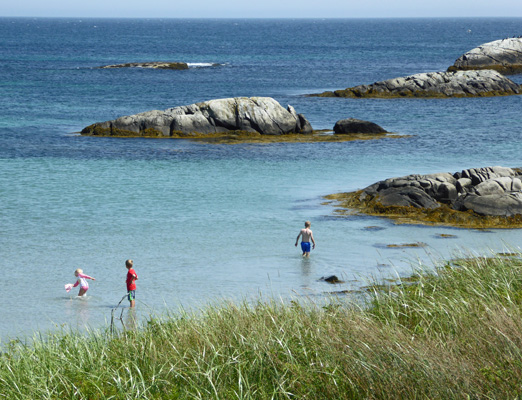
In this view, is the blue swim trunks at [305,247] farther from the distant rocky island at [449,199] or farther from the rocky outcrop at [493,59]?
the rocky outcrop at [493,59]

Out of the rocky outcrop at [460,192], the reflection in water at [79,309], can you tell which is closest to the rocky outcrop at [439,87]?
the rocky outcrop at [460,192]

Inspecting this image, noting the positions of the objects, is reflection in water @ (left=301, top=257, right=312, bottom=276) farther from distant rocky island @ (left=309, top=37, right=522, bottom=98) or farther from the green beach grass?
distant rocky island @ (left=309, top=37, right=522, bottom=98)

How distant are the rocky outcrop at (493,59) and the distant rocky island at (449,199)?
209 feet

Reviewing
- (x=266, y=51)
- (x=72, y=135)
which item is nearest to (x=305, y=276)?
(x=72, y=135)

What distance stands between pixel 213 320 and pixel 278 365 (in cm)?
216

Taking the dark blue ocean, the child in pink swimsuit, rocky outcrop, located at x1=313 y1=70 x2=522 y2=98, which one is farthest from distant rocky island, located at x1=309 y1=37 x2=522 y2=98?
the child in pink swimsuit

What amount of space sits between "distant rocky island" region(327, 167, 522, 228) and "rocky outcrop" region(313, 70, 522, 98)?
3821cm

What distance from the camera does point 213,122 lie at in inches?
1783

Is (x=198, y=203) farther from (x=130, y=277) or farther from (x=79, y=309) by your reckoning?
(x=79, y=309)

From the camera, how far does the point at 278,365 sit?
9602 mm

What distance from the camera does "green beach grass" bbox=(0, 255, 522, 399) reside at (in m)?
8.59

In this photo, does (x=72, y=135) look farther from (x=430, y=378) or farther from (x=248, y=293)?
(x=430, y=378)

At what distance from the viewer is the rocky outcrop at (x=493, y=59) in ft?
291

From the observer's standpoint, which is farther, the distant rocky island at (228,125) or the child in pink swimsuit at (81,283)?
the distant rocky island at (228,125)
